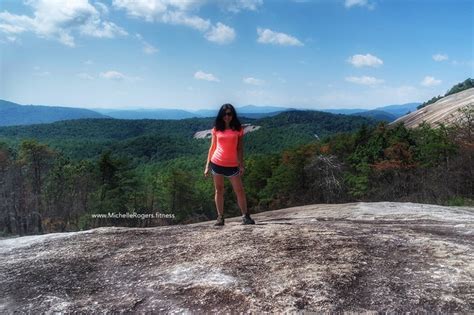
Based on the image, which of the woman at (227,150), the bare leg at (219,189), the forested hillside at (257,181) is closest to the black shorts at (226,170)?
the woman at (227,150)

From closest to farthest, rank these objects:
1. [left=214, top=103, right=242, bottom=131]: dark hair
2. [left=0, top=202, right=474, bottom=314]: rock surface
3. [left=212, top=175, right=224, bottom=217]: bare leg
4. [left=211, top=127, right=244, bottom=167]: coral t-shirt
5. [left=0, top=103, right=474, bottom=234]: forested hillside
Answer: [left=0, top=202, right=474, bottom=314]: rock surface < [left=214, top=103, right=242, bottom=131]: dark hair < [left=211, top=127, right=244, bottom=167]: coral t-shirt < [left=212, top=175, right=224, bottom=217]: bare leg < [left=0, top=103, right=474, bottom=234]: forested hillside

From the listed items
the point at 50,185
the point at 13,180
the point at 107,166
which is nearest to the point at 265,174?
the point at 107,166

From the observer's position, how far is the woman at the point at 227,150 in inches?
281

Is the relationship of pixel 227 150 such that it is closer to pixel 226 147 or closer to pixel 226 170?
pixel 226 147

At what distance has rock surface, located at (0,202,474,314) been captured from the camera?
4.25 meters

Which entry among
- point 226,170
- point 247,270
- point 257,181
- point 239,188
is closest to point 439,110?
point 257,181

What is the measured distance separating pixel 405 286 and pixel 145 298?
110 inches

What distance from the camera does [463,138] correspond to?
124 feet

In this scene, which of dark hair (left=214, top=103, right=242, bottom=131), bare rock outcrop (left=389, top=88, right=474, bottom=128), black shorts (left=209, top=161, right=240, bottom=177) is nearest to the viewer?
dark hair (left=214, top=103, right=242, bottom=131)

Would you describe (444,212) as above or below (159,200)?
above

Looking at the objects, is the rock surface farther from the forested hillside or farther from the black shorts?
the forested hillside

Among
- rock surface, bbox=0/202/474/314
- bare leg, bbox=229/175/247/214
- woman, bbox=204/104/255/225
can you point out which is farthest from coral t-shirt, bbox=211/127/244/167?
rock surface, bbox=0/202/474/314

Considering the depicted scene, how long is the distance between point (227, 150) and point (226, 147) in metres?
0.06

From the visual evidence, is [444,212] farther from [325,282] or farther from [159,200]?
[159,200]
